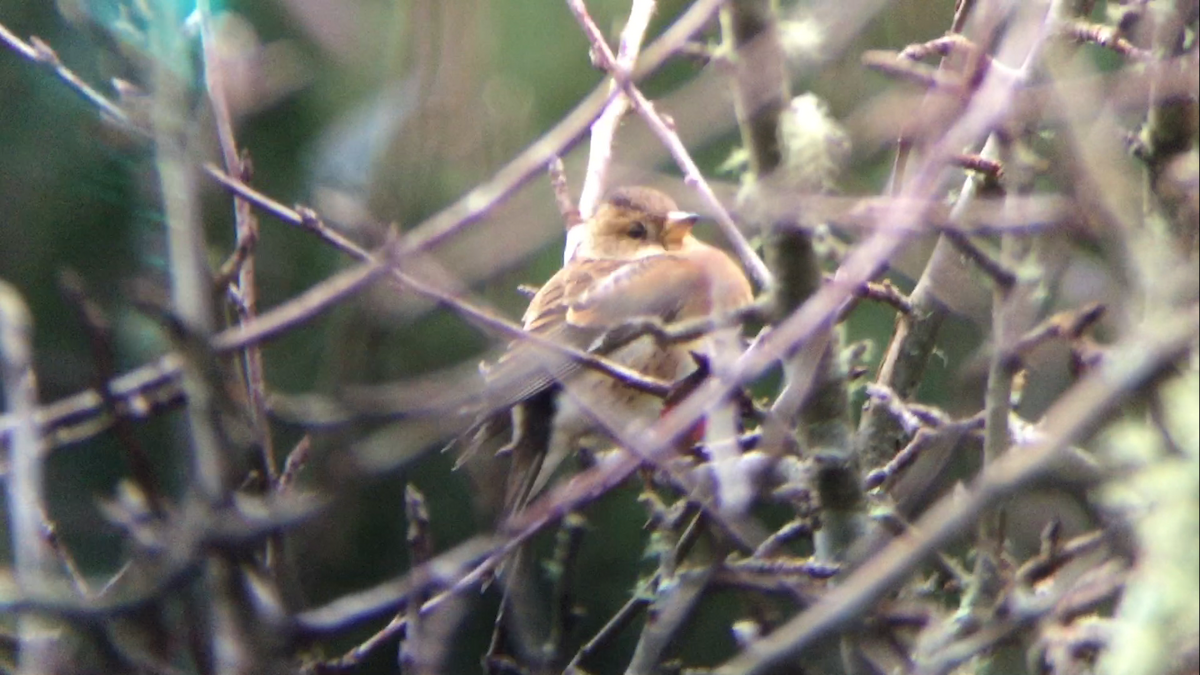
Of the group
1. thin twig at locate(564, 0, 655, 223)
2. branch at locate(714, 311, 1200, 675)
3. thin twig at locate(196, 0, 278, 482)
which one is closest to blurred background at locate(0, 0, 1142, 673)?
thin twig at locate(564, 0, 655, 223)

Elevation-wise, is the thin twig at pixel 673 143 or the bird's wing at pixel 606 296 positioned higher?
the thin twig at pixel 673 143

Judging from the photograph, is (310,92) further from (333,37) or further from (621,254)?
(333,37)

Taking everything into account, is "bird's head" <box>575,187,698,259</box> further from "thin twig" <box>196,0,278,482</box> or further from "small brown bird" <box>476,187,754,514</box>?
"thin twig" <box>196,0,278,482</box>

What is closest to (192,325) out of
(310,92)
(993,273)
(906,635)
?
(993,273)

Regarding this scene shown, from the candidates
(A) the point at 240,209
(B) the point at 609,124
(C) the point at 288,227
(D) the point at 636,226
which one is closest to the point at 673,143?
(B) the point at 609,124

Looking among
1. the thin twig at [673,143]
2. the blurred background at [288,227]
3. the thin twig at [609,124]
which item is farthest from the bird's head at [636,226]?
the thin twig at [673,143]

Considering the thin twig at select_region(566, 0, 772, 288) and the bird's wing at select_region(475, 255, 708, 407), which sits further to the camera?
the bird's wing at select_region(475, 255, 708, 407)

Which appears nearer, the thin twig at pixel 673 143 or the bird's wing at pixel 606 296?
the thin twig at pixel 673 143

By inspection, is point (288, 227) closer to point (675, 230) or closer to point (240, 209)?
point (675, 230)

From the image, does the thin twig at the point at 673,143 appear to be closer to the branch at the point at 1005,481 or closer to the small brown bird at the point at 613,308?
the small brown bird at the point at 613,308
